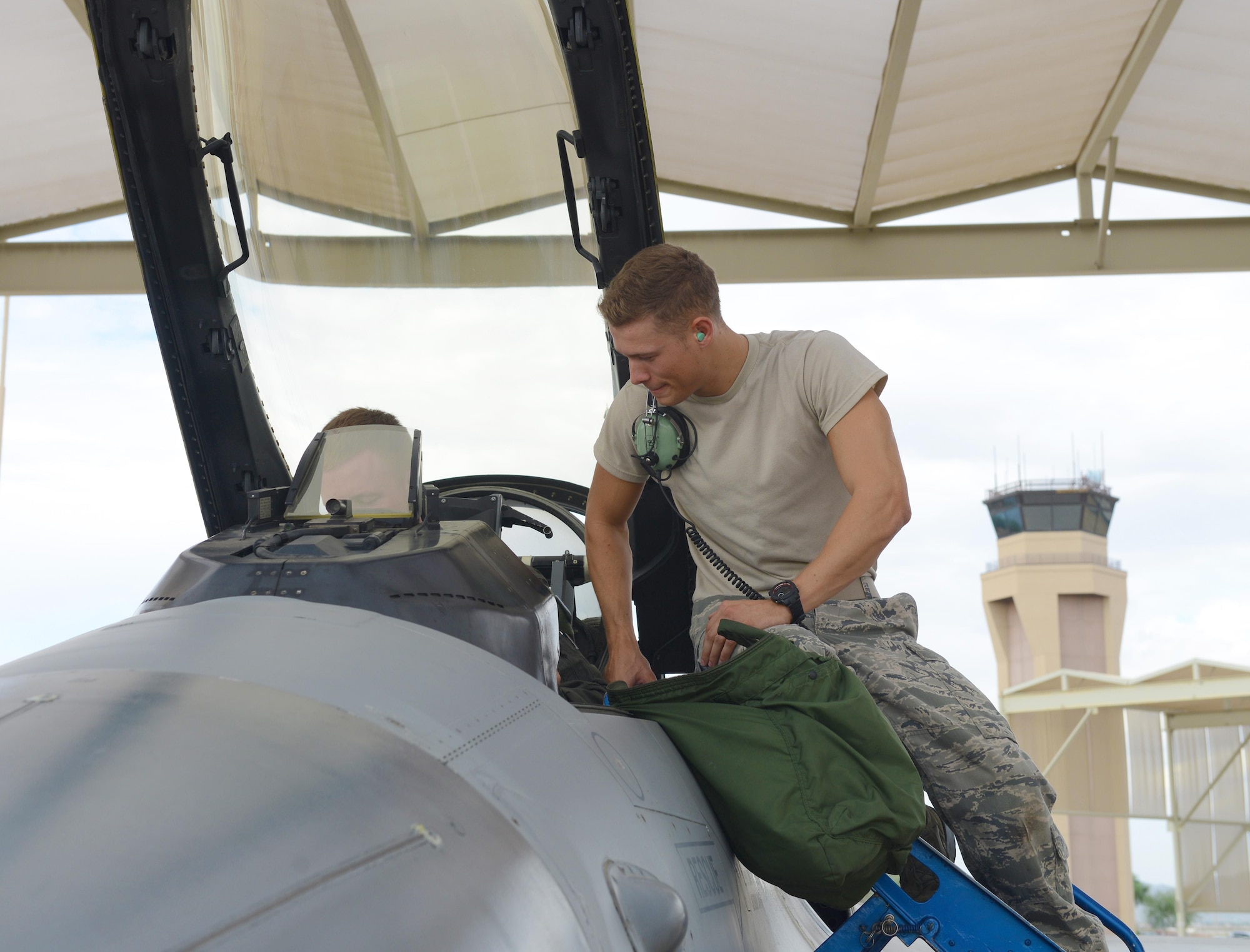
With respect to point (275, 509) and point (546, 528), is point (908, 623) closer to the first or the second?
point (546, 528)

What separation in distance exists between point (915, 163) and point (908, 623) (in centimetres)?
830

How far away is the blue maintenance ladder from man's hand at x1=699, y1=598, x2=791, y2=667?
0.48 metres

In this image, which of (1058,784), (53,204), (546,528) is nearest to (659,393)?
(546,528)

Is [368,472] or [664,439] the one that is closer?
[368,472]

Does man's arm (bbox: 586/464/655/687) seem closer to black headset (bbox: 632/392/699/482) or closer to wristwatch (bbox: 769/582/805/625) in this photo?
black headset (bbox: 632/392/699/482)

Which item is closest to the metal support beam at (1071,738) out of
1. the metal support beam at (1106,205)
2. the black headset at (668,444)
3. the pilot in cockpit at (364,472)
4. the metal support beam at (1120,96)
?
the metal support beam at (1106,205)

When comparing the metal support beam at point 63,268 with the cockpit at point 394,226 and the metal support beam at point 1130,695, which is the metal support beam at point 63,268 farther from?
the metal support beam at point 1130,695

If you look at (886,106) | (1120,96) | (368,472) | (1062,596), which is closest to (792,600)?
(368,472)

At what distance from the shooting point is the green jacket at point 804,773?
134 centimetres

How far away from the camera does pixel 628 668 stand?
7.40 feet

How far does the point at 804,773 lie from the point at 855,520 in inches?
29.6

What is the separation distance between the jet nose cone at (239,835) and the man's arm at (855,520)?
1.13 m

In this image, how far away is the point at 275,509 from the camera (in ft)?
5.78

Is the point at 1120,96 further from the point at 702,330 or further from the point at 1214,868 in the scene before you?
the point at 1214,868
